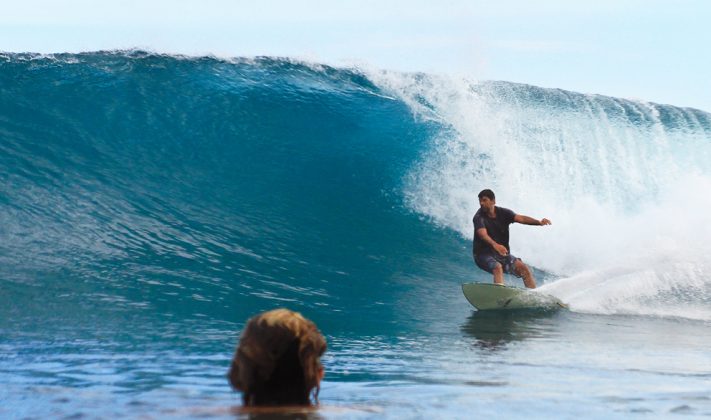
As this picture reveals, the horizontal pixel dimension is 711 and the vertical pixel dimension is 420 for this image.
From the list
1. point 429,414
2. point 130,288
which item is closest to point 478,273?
point 130,288

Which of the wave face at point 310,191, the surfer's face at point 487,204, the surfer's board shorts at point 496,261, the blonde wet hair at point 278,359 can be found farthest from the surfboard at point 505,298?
the blonde wet hair at point 278,359

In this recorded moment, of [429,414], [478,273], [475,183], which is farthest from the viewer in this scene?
[475,183]

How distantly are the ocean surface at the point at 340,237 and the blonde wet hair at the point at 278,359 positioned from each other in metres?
0.40

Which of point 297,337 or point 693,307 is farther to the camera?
point 693,307

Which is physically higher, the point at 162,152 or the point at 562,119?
the point at 562,119

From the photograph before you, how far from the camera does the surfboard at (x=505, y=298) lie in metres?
9.77

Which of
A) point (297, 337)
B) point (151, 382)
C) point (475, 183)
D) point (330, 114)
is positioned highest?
point (330, 114)

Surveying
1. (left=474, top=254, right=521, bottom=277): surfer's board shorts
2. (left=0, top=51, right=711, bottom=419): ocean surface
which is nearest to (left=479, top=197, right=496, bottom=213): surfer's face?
(left=474, top=254, right=521, bottom=277): surfer's board shorts

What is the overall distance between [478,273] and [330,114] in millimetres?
5489

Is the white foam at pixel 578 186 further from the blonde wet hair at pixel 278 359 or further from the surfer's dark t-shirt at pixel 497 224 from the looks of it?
the blonde wet hair at pixel 278 359

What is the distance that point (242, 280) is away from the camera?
10.2 meters

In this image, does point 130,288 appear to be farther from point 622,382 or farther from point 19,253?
point 622,382

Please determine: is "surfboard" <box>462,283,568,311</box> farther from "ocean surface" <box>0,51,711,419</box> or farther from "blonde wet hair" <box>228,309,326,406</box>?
"blonde wet hair" <box>228,309,326,406</box>

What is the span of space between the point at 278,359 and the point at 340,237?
10059 millimetres
